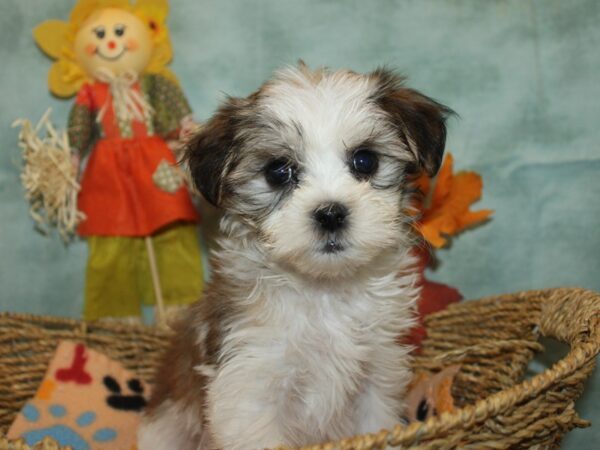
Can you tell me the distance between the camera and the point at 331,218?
265 cm

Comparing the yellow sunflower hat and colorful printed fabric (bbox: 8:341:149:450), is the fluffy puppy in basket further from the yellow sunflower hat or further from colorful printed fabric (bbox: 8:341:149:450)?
the yellow sunflower hat

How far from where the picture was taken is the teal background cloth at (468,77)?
14.9ft

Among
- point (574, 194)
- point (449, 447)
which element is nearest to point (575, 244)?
point (574, 194)

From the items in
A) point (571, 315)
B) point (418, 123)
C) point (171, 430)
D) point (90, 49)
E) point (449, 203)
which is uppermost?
point (90, 49)

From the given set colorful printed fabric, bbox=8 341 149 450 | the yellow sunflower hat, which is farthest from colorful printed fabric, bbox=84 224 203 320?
the yellow sunflower hat

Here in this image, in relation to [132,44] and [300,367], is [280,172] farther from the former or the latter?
[132,44]

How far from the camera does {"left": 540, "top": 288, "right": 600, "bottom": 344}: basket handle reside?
298 centimetres

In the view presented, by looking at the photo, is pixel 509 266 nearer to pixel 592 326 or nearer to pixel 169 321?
pixel 592 326

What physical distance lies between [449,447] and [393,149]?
124 cm

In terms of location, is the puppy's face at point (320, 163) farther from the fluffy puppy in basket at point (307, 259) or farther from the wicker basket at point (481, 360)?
the wicker basket at point (481, 360)

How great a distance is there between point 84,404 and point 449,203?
2446mm

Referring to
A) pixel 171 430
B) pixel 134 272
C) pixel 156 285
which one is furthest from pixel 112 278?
pixel 171 430

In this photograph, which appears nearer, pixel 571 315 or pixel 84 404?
pixel 571 315

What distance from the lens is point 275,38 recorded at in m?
4.64
